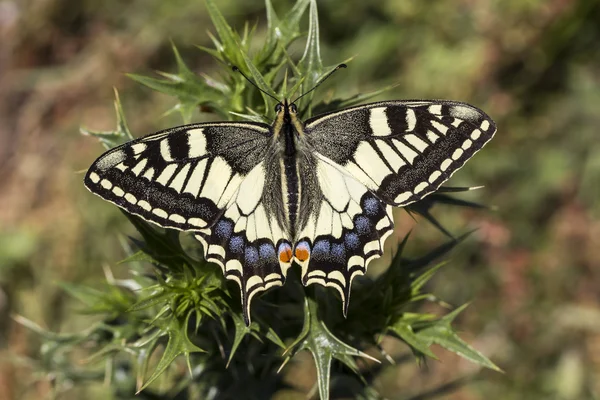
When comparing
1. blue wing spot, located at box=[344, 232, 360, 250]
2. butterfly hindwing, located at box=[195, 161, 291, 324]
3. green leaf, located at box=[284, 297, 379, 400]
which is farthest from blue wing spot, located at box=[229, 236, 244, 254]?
blue wing spot, located at box=[344, 232, 360, 250]

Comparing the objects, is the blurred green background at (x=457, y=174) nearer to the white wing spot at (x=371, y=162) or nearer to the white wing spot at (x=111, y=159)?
the white wing spot at (x=371, y=162)

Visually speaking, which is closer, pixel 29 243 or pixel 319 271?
pixel 319 271

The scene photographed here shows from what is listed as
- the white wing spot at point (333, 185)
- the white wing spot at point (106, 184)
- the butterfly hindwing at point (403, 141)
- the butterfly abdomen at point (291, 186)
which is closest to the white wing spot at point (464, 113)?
the butterfly hindwing at point (403, 141)

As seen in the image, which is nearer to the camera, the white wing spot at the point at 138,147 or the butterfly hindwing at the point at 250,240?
the butterfly hindwing at the point at 250,240

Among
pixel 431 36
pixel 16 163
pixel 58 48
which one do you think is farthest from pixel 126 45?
pixel 431 36

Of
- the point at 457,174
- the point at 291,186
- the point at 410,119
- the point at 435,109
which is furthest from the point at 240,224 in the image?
the point at 457,174

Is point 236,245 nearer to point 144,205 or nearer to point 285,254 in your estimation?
point 285,254

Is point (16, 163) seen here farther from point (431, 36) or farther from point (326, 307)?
point (326, 307)
